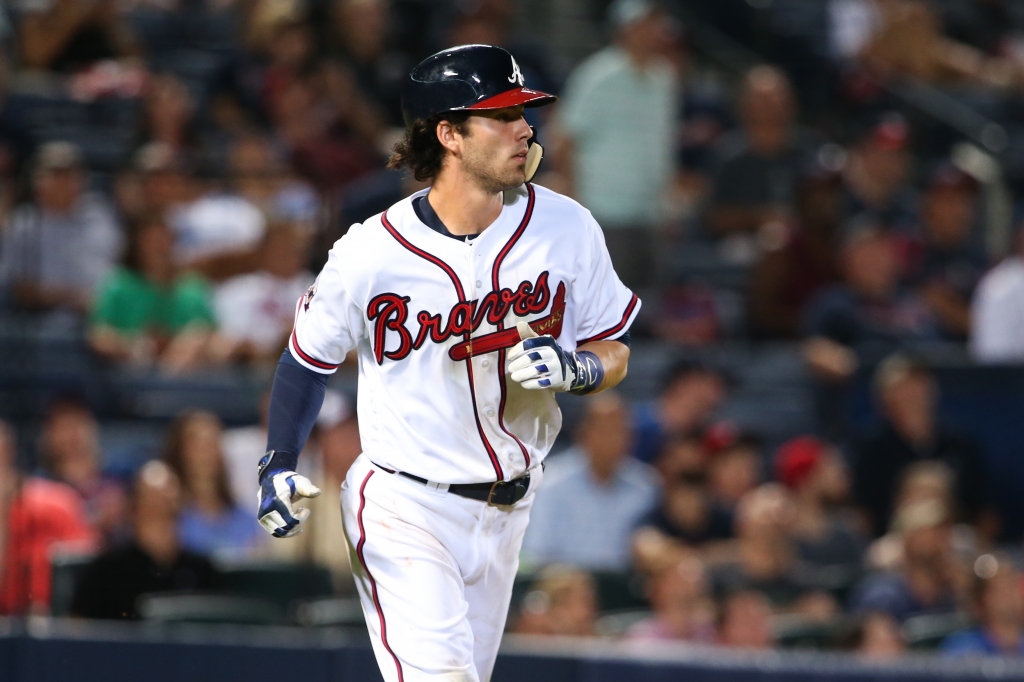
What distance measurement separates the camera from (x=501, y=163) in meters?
3.22

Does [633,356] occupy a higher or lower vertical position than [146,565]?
lower

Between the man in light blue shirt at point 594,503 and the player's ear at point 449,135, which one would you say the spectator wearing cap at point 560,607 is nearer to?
the man in light blue shirt at point 594,503

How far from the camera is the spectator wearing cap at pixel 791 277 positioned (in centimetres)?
Result: 772

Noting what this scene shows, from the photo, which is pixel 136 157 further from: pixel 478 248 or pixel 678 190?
pixel 478 248

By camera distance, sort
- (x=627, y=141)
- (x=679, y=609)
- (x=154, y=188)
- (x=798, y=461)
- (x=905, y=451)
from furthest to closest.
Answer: (x=627, y=141)
(x=905, y=451)
(x=798, y=461)
(x=154, y=188)
(x=679, y=609)

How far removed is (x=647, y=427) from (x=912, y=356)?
4.28ft

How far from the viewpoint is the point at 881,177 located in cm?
852

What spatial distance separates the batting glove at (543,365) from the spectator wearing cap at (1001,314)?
16.6ft

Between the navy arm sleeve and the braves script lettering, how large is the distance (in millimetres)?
215

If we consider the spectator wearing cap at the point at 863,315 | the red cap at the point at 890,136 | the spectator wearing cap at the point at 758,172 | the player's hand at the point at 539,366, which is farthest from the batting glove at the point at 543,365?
the red cap at the point at 890,136

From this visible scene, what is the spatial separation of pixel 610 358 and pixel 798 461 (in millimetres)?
3621

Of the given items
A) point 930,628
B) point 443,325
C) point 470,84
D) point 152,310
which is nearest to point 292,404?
point 443,325

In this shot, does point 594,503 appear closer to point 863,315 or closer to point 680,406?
point 680,406

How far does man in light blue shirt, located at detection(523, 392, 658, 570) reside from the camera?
249 inches
